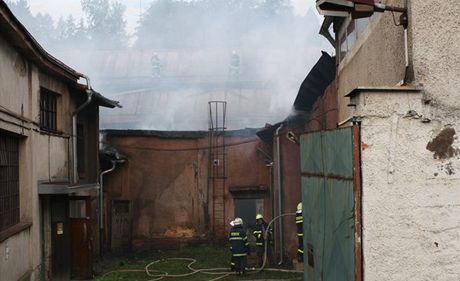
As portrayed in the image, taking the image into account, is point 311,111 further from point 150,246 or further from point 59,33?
point 59,33

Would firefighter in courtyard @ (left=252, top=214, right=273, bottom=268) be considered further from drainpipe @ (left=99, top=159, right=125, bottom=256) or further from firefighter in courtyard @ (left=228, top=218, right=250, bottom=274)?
drainpipe @ (left=99, top=159, right=125, bottom=256)

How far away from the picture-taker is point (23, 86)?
8984 mm

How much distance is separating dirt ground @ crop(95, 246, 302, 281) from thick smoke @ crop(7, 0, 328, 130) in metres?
6.27

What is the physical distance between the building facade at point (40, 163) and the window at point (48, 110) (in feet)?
0.07

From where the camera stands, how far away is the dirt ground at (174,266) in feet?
39.3

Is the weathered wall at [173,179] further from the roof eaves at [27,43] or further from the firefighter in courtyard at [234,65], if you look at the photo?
the firefighter in courtyard at [234,65]

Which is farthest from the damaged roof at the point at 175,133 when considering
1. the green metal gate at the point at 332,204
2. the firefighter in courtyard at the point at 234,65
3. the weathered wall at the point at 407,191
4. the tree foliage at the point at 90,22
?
the tree foliage at the point at 90,22

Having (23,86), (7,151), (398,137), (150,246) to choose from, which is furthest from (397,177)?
(150,246)

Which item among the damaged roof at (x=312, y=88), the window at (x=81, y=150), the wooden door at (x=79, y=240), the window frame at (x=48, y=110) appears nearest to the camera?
the damaged roof at (x=312, y=88)

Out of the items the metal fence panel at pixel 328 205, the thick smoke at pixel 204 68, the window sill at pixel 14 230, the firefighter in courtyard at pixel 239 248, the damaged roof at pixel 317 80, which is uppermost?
the thick smoke at pixel 204 68

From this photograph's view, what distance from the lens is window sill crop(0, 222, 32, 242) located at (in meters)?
7.35

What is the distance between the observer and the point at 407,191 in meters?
4.17

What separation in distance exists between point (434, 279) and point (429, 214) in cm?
50

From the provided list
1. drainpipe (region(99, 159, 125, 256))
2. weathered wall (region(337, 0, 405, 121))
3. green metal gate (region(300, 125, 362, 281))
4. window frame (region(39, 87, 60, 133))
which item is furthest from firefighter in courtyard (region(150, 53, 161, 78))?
green metal gate (region(300, 125, 362, 281))
